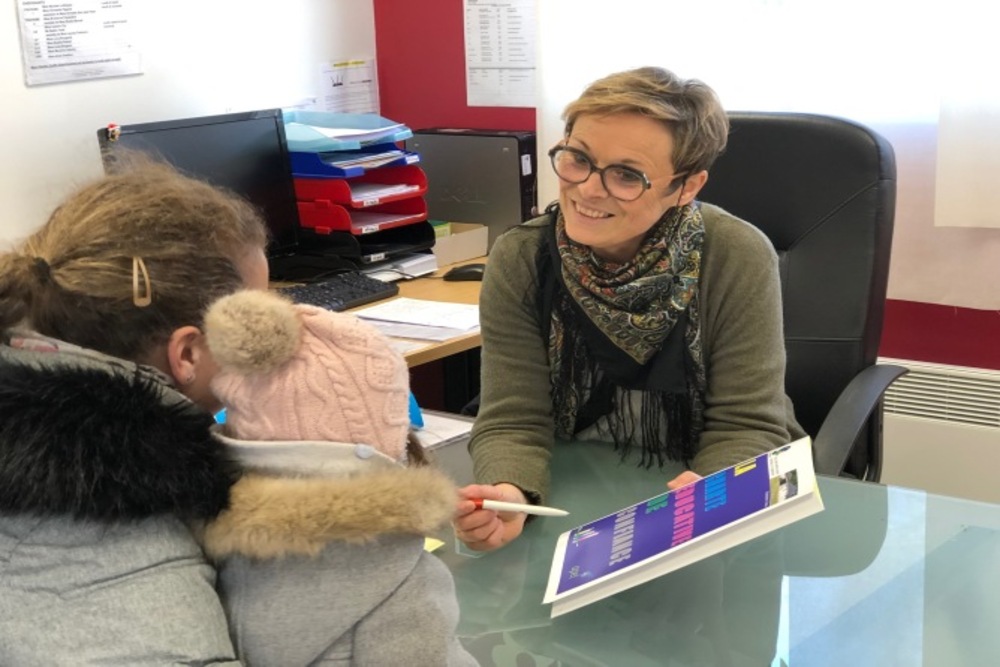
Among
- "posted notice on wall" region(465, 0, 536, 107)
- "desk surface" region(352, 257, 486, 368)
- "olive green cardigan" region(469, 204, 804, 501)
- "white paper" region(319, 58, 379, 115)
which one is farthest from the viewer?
"white paper" region(319, 58, 379, 115)

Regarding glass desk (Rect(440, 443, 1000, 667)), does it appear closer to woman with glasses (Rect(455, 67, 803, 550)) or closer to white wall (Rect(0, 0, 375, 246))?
woman with glasses (Rect(455, 67, 803, 550))

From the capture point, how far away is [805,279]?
73.9 inches

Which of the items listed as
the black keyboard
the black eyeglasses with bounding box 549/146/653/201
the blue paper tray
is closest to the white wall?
the blue paper tray

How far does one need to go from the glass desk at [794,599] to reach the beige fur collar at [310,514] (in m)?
0.33

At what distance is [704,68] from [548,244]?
3.80 feet

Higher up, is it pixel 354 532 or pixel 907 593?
pixel 354 532

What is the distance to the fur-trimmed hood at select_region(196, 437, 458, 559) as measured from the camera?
82 cm

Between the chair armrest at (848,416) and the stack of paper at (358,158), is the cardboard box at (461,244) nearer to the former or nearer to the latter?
the stack of paper at (358,158)

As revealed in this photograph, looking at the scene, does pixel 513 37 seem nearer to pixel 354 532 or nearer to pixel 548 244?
pixel 548 244

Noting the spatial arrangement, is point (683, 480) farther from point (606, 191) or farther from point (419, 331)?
point (419, 331)

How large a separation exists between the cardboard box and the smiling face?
122cm

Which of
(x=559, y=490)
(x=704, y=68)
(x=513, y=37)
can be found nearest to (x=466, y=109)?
(x=513, y=37)

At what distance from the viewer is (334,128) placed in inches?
107

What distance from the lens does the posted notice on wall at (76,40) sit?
2.28m
